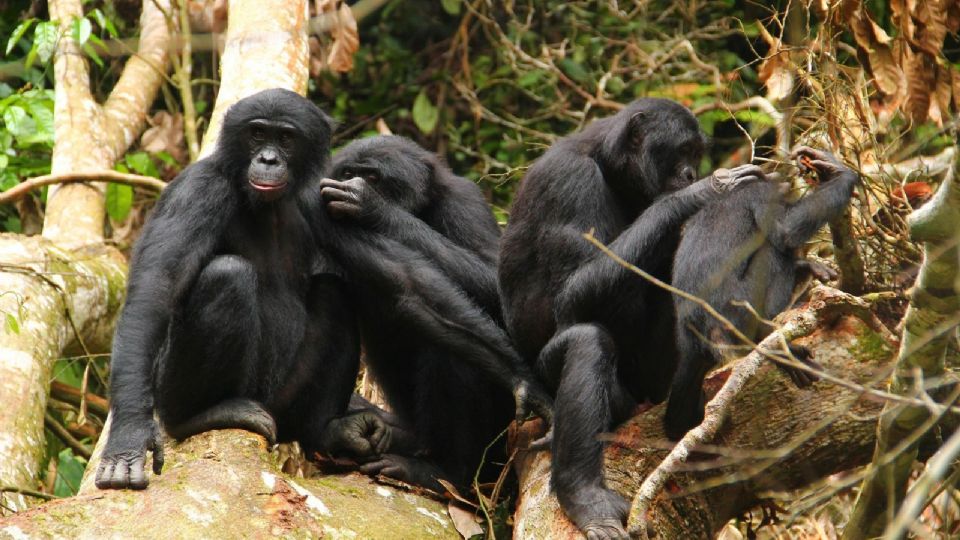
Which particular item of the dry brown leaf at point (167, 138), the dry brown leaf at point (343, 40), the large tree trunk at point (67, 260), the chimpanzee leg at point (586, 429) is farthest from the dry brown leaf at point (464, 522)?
the dry brown leaf at point (167, 138)

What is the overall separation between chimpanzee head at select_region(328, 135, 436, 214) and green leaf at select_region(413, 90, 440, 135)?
4.91 meters

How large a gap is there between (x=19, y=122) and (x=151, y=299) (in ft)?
15.3

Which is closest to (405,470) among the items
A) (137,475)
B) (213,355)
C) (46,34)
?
(213,355)

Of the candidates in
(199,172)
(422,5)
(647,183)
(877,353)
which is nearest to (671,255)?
(647,183)

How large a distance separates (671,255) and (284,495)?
9.00ft

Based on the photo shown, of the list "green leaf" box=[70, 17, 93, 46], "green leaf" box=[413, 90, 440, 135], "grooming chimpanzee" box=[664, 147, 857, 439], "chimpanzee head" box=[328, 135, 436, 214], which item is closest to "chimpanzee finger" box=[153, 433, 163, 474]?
"chimpanzee head" box=[328, 135, 436, 214]

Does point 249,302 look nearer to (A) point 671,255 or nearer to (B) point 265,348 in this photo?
(B) point 265,348

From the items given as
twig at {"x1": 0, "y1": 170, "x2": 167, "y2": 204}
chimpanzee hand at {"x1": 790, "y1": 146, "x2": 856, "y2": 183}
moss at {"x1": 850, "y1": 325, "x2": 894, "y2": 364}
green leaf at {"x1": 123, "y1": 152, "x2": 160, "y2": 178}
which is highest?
chimpanzee hand at {"x1": 790, "y1": 146, "x2": 856, "y2": 183}

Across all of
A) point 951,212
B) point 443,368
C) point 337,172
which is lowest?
point 443,368

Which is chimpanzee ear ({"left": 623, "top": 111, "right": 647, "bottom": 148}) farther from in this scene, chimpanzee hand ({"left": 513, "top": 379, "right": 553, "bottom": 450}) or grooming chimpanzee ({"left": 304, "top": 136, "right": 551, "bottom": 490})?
chimpanzee hand ({"left": 513, "top": 379, "right": 553, "bottom": 450})

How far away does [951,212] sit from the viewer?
13.6ft

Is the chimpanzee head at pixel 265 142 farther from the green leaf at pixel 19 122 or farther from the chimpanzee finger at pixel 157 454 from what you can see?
the green leaf at pixel 19 122

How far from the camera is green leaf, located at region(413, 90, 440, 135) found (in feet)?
44.3

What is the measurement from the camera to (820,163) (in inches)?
259
